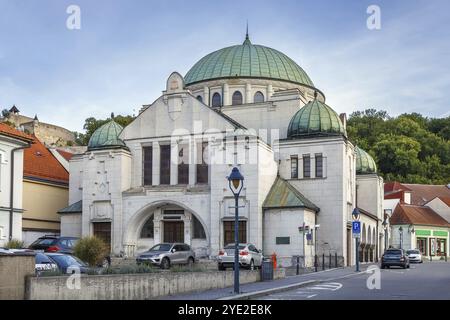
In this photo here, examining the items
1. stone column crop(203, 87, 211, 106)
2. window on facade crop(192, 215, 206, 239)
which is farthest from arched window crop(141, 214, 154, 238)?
stone column crop(203, 87, 211, 106)

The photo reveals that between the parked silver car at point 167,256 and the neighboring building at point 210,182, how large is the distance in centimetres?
921

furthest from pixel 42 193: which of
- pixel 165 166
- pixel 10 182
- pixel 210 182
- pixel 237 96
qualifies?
pixel 237 96

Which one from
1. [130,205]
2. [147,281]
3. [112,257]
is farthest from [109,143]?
[147,281]

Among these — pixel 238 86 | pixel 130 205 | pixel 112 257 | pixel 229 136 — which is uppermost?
pixel 238 86

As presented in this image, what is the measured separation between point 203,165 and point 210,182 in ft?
5.46

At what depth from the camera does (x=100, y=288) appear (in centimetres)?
1691

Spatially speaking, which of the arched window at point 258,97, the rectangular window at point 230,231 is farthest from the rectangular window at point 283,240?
the arched window at point 258,97

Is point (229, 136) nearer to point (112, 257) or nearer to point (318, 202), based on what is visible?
point (318, 202)

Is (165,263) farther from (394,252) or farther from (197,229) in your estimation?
(394,252)

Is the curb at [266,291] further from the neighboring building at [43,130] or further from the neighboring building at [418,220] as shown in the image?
the neighboring building at [43,130]

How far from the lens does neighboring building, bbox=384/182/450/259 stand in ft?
263

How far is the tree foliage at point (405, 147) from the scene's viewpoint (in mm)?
104019

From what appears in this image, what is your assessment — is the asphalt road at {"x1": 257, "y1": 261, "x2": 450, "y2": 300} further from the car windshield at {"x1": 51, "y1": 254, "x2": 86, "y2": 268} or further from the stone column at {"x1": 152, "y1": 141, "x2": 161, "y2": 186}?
the stone column at {"x1": 152, "y1": 141, "x2": 161, "y2": 186}
